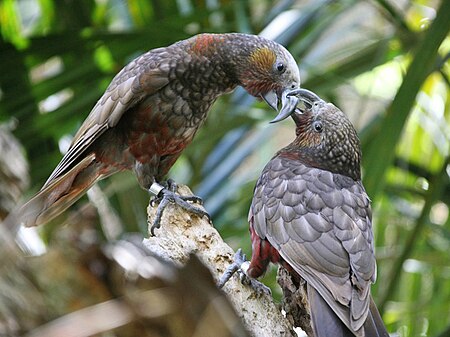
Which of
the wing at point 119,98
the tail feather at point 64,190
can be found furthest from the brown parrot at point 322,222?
the tail feather at point 64,190

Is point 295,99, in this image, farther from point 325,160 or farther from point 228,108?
point 228,108

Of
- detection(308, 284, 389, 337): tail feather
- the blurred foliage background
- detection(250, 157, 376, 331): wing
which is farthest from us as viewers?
the blurred foliage background

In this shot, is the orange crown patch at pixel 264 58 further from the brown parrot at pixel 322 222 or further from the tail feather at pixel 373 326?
the tail feather at pixel 373 326

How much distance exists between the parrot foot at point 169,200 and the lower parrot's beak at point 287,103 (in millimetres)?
420

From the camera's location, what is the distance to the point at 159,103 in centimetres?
285

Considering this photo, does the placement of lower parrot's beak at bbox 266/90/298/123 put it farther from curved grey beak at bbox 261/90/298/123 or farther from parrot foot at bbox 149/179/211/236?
parrot foot at bbox 149/179/211/236

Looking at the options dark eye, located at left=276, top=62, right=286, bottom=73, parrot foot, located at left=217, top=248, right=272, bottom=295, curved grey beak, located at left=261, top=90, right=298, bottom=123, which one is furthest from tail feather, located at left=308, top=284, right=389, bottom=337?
dark eye, located at left=276, top=62, right=286, bottom=73

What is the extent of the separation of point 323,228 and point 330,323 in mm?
369

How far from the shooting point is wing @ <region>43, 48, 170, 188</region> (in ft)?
9.20

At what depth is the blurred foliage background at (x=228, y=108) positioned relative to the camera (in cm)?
307

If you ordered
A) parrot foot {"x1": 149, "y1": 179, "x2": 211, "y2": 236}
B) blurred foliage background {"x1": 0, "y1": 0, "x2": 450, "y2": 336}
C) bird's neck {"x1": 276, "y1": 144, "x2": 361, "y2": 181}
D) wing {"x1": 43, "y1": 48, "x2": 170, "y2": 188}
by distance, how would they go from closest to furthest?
parrot foot {"x1": 149, "y1": 179, "x2": 211, "y2": 236} → bird's neck {"x1": 276, "y1": 144, "x2": 361, "y2": 181} → wing {"x1": 43, "y1": 48, "x2": 170, "y2": 188} → blurred foliage background {"x1": 0, "y1": 0, "x2": 450, "y2": 336}

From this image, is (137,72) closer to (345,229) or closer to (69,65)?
(69,65)

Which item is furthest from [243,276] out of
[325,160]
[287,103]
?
[287,103]

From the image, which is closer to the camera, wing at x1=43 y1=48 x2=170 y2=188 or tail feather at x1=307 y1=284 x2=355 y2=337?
tail feather at x1=307 y1=284 x2=355 y2=337
